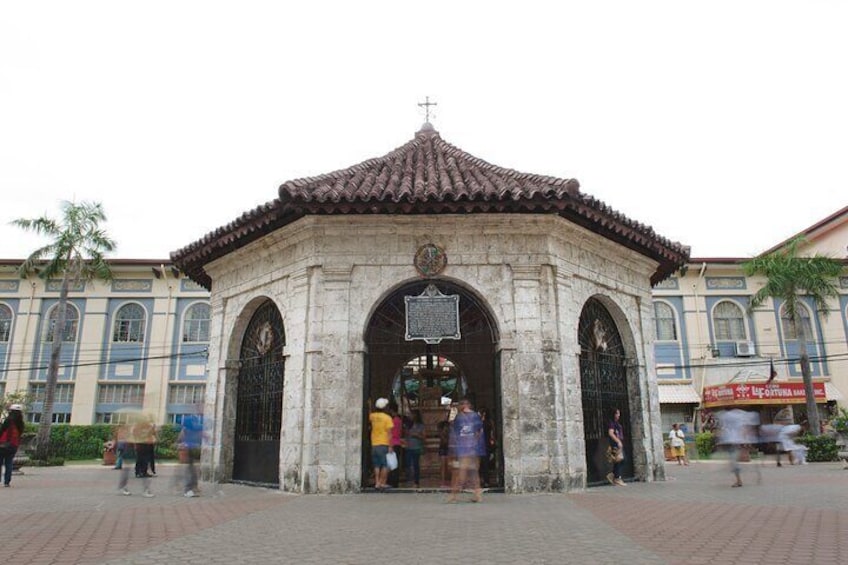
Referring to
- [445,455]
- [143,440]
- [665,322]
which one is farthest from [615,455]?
[665,322]

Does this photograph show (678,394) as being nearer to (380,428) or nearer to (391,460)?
(391,460)

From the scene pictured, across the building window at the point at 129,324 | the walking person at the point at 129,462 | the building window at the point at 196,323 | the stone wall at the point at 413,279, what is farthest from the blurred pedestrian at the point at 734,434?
the building window at the point at 129,324

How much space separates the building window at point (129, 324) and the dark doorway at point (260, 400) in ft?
73.1

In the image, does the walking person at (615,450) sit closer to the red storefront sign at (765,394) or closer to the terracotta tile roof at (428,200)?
the terracotta tile roof at (428,200)

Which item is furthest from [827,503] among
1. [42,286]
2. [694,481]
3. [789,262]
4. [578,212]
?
[42,286]

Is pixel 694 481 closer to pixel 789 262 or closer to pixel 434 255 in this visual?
pixel 434 255

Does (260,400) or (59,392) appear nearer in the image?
(260,400)

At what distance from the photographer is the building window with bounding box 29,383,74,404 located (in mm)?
30295

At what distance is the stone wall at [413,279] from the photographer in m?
9.65

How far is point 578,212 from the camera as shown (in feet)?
33.7

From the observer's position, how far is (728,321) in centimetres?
3094

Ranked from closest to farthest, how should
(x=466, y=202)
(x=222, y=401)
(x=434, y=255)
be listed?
(x=466, y=202)
(x=434, y=255)
(x=222, y=401)

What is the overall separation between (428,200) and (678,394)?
2427cm

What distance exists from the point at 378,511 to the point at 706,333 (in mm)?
27237
